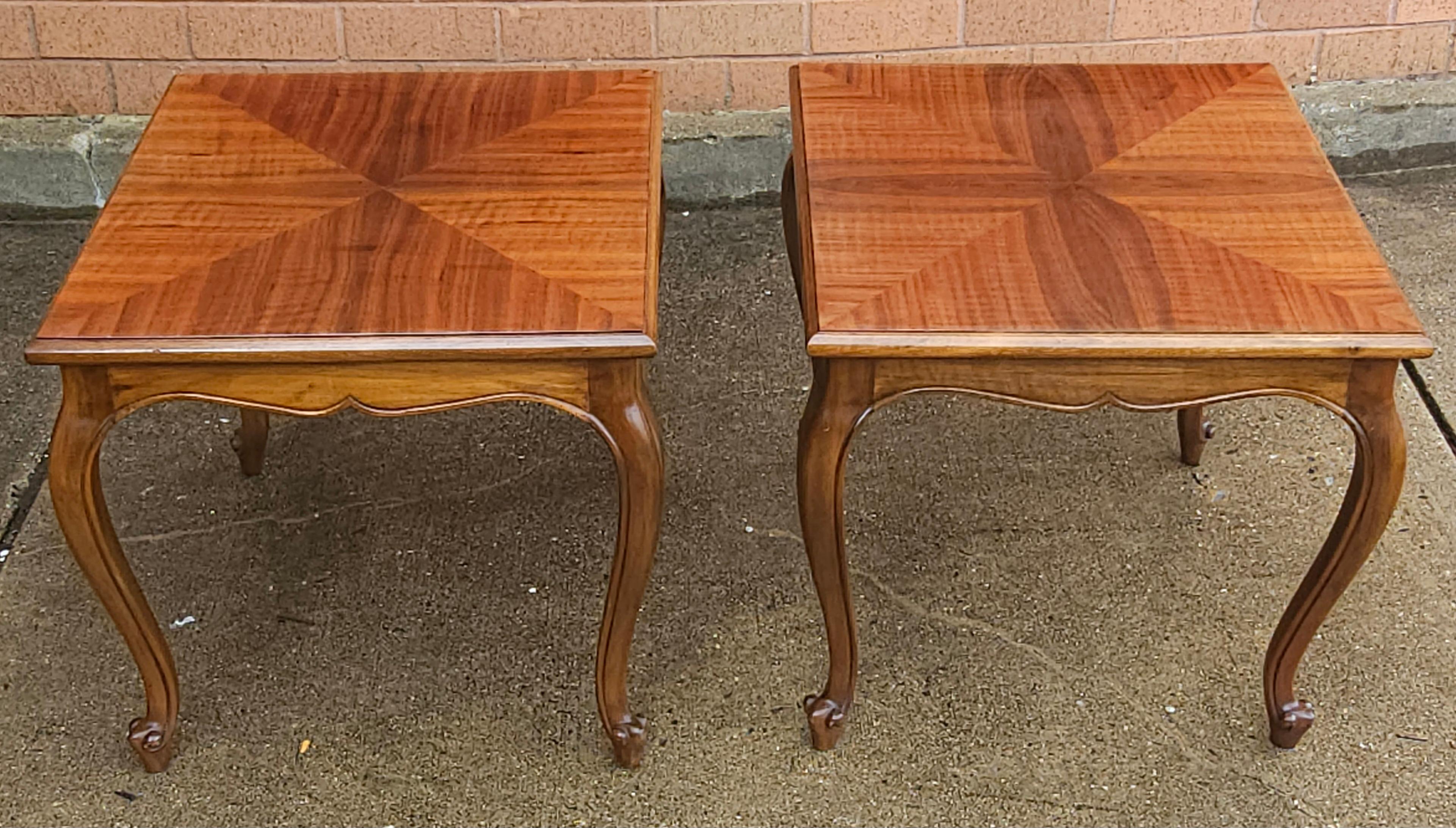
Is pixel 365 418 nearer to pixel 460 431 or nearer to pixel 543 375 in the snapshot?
pixel 460 431

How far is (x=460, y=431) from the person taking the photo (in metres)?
2.16

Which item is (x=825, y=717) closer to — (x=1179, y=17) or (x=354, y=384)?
(x=354, y=384)

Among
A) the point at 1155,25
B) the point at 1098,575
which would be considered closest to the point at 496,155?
the point at 1098,575

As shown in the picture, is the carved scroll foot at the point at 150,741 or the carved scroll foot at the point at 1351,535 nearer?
the carved scroll foot at the point at 1351,535

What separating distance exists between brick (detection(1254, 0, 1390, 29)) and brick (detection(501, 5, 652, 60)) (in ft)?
3.38

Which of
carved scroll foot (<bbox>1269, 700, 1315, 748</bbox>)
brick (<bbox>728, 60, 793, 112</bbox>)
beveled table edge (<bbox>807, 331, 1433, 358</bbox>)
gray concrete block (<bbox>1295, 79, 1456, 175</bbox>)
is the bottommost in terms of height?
carved scroll foot (<bbox>1269, 700, 1315, 748</bbox>)

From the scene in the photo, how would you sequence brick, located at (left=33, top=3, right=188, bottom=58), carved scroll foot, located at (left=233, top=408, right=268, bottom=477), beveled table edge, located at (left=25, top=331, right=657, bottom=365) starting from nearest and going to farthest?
beveled table edge, located at (left=25, top=331, right=657, bottom=365), carved scroll foot, located at (left=233, top=408, right=268, bottom=477), brick, located at (left=33, top=3, right=188, bottom=58)

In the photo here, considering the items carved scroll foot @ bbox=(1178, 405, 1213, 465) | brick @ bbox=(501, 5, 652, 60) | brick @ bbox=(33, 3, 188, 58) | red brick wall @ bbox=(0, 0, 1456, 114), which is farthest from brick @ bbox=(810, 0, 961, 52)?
brick @ bbox=(33, 3, 188, 58)

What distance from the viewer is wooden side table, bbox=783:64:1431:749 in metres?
1.39

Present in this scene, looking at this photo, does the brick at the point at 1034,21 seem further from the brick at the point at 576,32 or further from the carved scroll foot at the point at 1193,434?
the carved scroll foot at the point at 1193,434

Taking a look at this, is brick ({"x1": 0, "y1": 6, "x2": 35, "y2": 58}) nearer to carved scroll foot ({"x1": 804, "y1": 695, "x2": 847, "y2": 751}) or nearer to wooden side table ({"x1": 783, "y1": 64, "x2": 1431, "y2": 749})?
wooden side table ({"x1": 783, "y1": 64, "x2": 1431, "y2": 749})

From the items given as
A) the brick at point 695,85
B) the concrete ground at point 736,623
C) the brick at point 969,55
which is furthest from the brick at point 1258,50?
the brick at point 695,85

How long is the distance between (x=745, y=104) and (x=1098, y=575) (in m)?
1.07

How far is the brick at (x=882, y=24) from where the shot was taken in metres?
2.48
